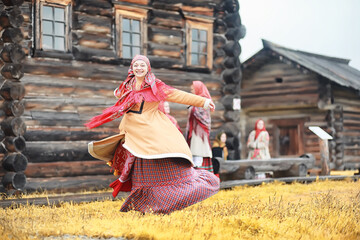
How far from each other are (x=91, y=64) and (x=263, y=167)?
443cm

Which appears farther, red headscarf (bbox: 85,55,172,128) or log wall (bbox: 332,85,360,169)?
log wall (bbox: 332,85,360,169)

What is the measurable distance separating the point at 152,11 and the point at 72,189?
4377 millimetres

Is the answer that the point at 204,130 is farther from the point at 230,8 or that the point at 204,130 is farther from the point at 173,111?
the point at 230,8

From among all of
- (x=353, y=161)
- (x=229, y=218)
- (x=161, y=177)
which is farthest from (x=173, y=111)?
(x=353, y=161)

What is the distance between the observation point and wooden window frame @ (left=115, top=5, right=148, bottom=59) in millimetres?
11516

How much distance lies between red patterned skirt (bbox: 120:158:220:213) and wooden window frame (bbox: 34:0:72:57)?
4.94 metres

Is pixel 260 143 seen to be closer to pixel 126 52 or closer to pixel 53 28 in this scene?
pixel 126 52

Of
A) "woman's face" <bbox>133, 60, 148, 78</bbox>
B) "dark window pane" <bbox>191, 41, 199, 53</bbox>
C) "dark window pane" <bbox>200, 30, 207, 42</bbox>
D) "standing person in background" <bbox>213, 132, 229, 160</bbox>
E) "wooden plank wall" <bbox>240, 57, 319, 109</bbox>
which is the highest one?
"dark window pane" <bbox>200, 30, 207, 42</bbox>

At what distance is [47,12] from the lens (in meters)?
10.6

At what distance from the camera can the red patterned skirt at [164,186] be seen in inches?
245

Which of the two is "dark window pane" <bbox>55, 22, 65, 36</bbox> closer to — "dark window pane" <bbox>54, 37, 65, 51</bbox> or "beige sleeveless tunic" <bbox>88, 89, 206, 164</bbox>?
"dark window pane" <bbox>54, 37, 65, 51</bbox>

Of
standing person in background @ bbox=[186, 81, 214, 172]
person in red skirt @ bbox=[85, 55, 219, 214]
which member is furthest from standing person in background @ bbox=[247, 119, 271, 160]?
person in red skirt @ bbox=[85, 55, 219, 214]

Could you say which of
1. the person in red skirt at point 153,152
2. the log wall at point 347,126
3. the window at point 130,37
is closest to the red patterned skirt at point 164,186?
the person in red skirt at point 153,152

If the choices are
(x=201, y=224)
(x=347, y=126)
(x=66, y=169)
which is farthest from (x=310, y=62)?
(x=201, y=224)
